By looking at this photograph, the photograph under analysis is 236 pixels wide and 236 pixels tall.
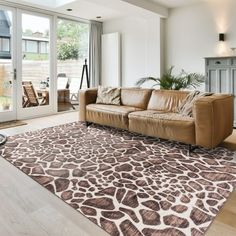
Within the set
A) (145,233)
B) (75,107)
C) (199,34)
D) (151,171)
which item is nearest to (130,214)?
(145,233)

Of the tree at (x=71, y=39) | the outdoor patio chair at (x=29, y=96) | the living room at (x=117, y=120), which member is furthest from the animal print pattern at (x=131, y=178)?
the tree at (x=71, y=39)

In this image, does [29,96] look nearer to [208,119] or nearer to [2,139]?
[2,139]

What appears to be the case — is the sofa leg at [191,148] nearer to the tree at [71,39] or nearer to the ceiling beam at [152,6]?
the ceiling beam at [152,6]

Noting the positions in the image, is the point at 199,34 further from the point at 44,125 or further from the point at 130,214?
the point at 130,214

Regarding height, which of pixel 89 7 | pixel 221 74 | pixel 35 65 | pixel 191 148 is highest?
pixel 89 7

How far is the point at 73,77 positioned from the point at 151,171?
177 inches

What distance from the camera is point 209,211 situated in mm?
1792

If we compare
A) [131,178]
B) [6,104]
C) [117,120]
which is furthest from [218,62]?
[6,104]

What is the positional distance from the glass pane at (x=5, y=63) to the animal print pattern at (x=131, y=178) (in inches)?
64.0

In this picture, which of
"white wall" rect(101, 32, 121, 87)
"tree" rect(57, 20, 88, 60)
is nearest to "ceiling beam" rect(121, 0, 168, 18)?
"white wall" rect(101, 32, 121, 87)

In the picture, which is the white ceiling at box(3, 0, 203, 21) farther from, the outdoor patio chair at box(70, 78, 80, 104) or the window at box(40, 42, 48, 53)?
Result: the outdoor patio chair at box(70, 78, 80, 104)

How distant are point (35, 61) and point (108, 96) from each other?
2092 millimetres

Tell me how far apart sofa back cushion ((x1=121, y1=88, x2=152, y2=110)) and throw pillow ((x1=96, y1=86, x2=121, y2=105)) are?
0.31 ft

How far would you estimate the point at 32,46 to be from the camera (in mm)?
5383
